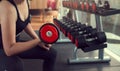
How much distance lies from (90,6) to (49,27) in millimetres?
1294

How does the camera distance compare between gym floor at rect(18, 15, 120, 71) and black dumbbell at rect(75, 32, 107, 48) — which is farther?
gym floor at rect(18, 15, 120, 71)

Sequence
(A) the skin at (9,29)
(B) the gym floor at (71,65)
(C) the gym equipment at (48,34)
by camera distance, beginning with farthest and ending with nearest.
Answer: (B) the gym floor at (71,65), (C) the gym equipment at (48,34), (A) the skin at (9,29)

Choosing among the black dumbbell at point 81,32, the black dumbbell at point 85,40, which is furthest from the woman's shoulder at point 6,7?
the black dumbbell at point 81,32

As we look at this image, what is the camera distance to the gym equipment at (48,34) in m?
1.54

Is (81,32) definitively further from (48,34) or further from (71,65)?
(48,34)

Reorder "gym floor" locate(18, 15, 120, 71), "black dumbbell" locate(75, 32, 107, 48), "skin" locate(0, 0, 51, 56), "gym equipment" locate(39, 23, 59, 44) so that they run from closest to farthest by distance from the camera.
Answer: "skin" locate(0, 0, 51, 56) → "gym equipment" locate(39, 23, 59, 44) → "black dumbbell" locate(75, 32, 107, 48) → "gym floor" locate(18, 15, 120, 71)

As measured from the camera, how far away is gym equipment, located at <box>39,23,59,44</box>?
1.54m

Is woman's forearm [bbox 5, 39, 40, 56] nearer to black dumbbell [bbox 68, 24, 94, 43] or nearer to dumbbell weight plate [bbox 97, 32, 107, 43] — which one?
dumbbell weight plate [bbox 97, 32, 107, 43]

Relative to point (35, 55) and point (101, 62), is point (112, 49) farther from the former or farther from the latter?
point (35, 55)

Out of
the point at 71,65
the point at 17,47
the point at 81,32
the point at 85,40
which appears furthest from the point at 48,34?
the point at 71,65

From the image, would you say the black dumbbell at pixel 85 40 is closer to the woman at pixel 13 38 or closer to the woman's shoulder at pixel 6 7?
the woman at pixel 13 38

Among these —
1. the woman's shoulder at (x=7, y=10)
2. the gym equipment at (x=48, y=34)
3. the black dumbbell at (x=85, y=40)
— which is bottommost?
the black dumbbell at (x=85, y=40)

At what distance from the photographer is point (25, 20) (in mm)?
1646

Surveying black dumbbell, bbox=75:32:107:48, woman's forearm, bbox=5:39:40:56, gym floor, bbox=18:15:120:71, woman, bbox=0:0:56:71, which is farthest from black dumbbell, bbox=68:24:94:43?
woman's forearm, bbox=5:39:40:56
